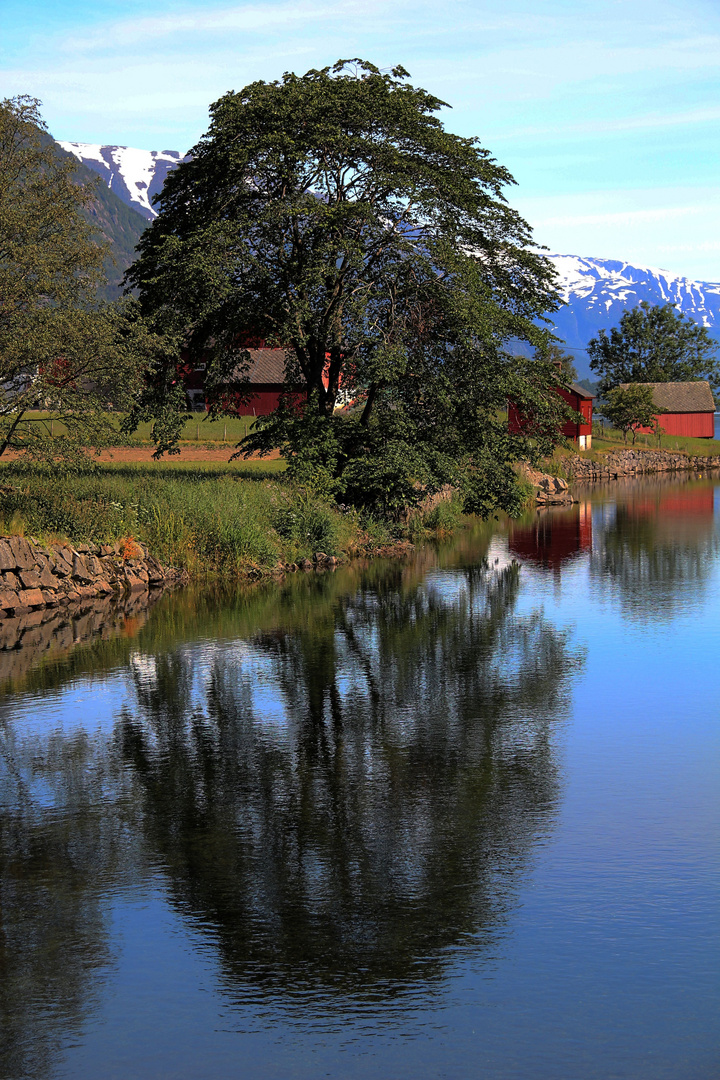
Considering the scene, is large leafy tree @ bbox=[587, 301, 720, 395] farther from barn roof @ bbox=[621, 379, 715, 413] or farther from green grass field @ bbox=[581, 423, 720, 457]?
green grass field @ bbox=[581, 423, 720, 457]

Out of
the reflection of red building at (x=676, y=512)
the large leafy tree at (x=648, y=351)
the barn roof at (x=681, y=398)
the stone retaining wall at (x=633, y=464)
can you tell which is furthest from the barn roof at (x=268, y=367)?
the large leafy tree at (x=648, y=351)

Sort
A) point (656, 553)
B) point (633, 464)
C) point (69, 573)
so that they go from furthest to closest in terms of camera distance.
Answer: point (633, 464), point (656, 553), point (69, 573)

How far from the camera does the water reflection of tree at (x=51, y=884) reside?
24.9 ft

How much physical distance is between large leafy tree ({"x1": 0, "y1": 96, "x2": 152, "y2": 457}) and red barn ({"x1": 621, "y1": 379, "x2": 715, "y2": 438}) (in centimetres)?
10803

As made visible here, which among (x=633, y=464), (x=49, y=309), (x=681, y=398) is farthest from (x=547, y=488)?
(x=681, y=398)

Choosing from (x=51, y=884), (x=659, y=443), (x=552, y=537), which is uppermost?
(x=659, y=443)

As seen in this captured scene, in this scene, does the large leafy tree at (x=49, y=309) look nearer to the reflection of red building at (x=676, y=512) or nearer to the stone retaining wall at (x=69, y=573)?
the stone retaining wall at (x=69, y=573)

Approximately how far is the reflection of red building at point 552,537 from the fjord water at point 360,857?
14.4 metres

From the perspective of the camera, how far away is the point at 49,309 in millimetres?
27344

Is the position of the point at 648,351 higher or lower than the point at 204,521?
higher

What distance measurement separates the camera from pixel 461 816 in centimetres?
1136

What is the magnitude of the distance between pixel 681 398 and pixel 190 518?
362ft

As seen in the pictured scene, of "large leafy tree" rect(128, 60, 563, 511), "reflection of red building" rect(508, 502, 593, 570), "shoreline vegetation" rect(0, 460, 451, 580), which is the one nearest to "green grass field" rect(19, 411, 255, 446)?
"reflection of red building" rect(508, 502, 593, 570)

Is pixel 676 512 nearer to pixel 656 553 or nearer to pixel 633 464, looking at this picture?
pixel 656 553
